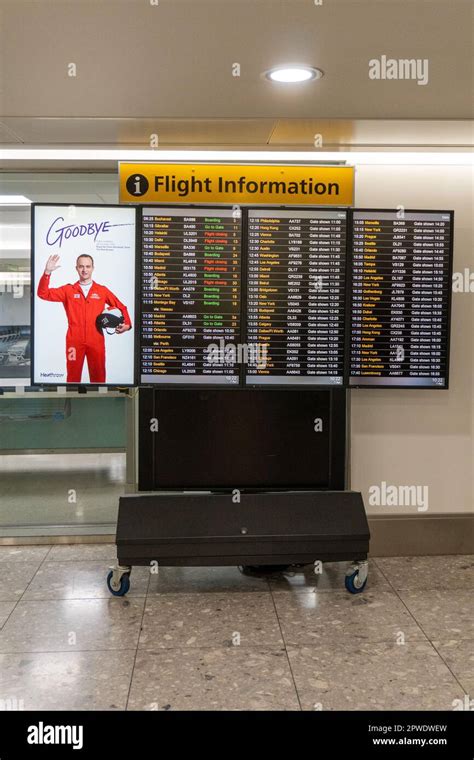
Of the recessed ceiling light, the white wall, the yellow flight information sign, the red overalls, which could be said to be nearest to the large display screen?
the red overalls

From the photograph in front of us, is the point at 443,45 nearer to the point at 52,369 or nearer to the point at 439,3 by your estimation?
the point at 439,3

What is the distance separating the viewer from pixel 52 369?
15.6 ft

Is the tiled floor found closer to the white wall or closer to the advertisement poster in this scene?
the white wall

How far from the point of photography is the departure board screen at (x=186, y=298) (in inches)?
184

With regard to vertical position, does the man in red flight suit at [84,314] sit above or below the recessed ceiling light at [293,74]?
below

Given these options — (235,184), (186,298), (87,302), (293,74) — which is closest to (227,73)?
(293,74)

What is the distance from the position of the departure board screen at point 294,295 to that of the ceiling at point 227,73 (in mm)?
551

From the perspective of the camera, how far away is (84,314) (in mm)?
4754

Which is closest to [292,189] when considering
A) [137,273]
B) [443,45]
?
[137,273]

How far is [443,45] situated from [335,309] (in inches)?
72.9

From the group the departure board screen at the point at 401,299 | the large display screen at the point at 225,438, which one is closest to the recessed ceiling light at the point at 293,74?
the departure board screen at the point at 401,299

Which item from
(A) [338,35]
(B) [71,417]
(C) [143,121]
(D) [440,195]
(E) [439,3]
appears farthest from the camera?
(B) [71,417]

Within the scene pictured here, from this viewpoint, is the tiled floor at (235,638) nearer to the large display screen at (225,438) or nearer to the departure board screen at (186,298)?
the large display screen at (225,438)

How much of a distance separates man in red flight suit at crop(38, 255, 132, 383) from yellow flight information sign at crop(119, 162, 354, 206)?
0.58m
